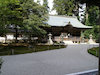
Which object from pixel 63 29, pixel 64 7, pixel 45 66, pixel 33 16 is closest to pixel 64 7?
pixel 64 7

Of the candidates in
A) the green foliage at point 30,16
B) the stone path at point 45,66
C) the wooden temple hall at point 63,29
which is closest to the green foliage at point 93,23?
the wooden temple hall at point 63,29

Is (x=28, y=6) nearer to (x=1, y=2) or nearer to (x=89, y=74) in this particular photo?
(x=1, y=2)

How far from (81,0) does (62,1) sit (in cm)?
3668

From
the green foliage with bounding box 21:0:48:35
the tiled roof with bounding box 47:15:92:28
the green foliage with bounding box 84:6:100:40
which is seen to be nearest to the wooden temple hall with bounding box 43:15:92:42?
the tiled roof with bounding box 47:15:92:28

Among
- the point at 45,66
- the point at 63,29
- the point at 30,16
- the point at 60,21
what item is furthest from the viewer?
the point at 60,21

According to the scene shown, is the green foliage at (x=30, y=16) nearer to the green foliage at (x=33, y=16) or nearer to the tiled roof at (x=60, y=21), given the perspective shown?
the green foliage at (x=33, y=16)

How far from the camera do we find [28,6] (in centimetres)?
1809

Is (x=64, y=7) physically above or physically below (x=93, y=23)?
above

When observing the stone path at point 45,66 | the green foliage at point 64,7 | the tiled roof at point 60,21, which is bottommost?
the stone path at point 45,66

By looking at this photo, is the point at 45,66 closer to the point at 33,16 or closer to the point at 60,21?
the point at 33,16

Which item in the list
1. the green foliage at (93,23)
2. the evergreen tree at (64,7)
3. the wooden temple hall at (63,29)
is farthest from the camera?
Result: the evergreen tree at (64,7)

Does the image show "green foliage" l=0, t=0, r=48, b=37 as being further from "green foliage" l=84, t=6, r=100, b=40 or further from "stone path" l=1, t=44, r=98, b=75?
"green foliage" l=84, t=6, r=100, b=40

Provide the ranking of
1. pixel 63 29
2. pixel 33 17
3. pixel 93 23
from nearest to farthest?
pixel 33 17 < pixel 63 29 < pixel 93 23

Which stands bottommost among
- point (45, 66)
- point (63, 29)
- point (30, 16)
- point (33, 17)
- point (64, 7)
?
point (45, 66)
